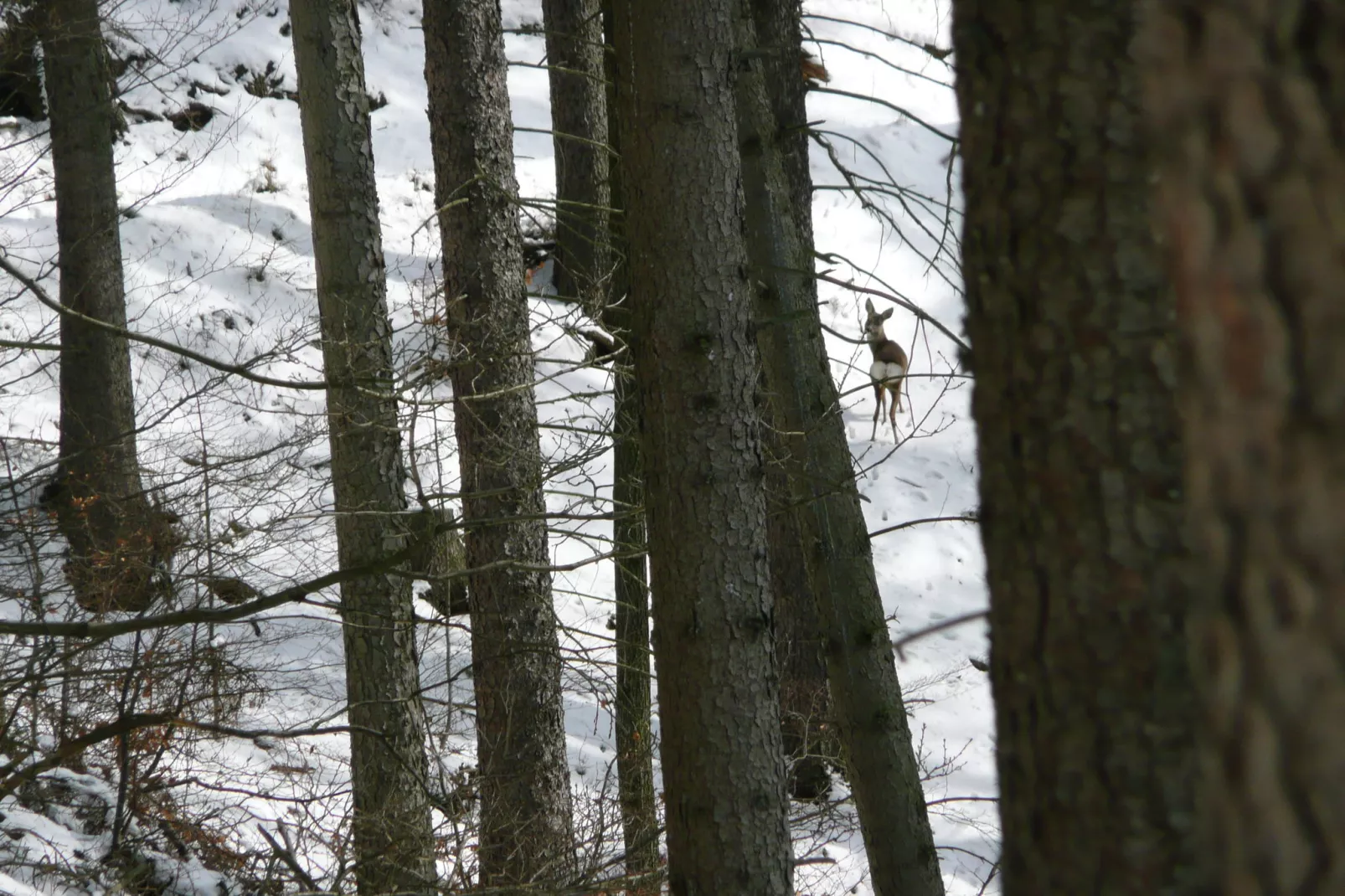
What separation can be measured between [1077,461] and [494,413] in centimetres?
537

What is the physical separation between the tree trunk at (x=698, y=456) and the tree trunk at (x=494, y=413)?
9.73 feet

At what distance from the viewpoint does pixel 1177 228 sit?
82 cm

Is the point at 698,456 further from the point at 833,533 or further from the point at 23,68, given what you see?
the point at 23,68

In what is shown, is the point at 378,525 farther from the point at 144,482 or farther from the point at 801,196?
the point at 144,482

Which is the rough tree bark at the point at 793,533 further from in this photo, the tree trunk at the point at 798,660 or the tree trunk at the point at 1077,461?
the tree trunk at the point at 1077,461

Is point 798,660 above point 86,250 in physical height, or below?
below

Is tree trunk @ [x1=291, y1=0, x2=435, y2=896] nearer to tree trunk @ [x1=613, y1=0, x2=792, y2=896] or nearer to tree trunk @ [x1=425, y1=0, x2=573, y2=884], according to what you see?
tree trunk @ [x1=425, y1=0, x2=573, y2=884]

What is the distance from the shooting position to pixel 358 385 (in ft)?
16.8

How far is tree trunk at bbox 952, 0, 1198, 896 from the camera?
110cm

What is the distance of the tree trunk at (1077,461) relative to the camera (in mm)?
1104

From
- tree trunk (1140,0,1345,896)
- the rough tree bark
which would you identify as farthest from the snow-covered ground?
tree trunk (1140,0,1345,896)

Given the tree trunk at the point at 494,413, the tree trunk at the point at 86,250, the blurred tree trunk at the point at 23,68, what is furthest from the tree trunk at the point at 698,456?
the tree trunk at the point at 86,250

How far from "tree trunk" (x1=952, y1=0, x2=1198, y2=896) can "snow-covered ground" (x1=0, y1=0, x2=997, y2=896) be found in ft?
11.8

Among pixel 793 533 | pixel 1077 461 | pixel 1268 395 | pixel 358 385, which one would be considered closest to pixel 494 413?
pixel 358 385
